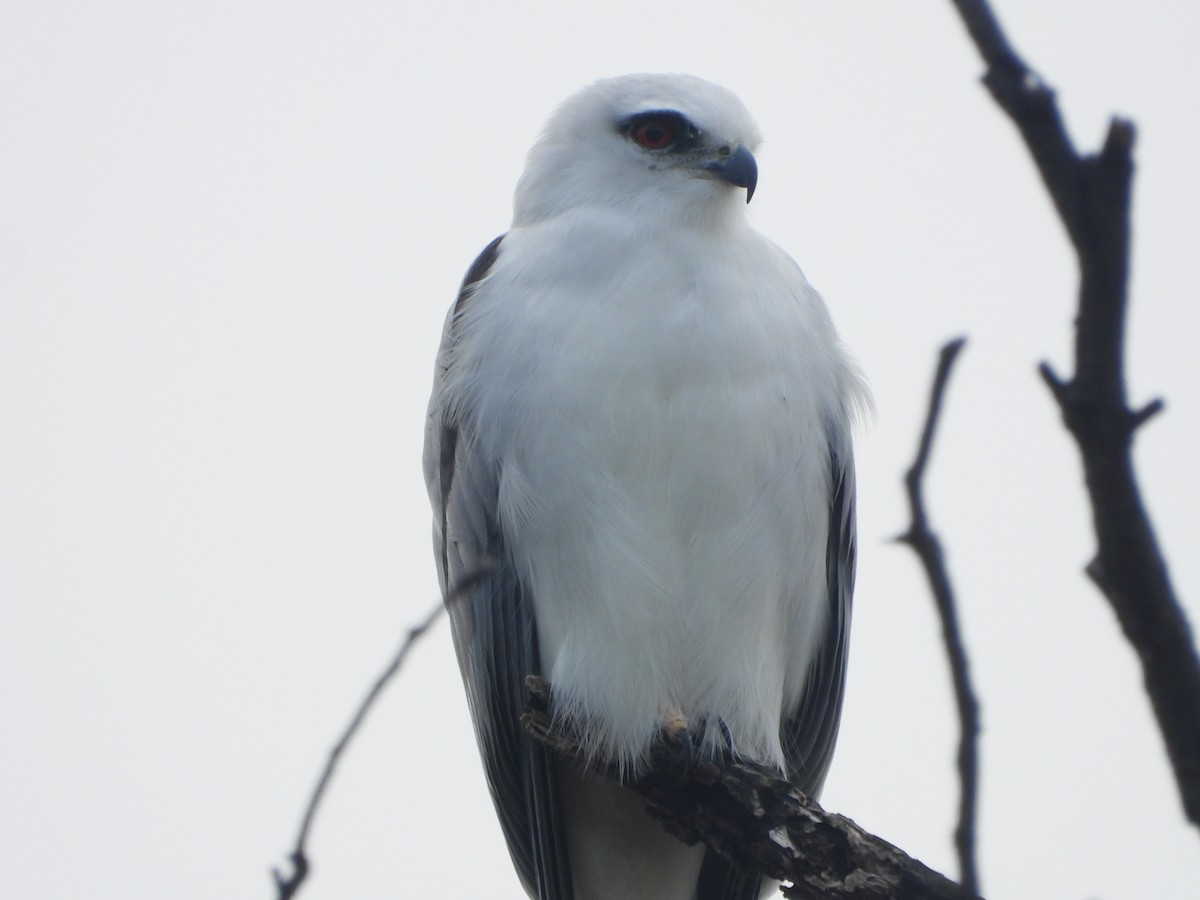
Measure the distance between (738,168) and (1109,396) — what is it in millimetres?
4014

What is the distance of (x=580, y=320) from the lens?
15.1ft

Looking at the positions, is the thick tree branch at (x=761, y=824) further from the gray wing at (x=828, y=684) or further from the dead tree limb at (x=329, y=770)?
the dead tree limb at (x=329, y=770)

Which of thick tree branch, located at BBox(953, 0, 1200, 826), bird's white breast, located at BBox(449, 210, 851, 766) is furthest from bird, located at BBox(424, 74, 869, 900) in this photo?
thick tree branch, located at BBox(953, 0, 1200, 826)

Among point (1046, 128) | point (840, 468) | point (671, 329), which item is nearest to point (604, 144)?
point (671, 329)

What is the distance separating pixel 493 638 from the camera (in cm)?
479

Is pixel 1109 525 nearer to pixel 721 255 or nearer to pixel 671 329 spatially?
pixel 671 329

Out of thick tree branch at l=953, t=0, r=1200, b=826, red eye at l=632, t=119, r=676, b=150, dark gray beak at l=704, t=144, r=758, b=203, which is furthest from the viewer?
red eye at l=632, t=119, r=676, b=150

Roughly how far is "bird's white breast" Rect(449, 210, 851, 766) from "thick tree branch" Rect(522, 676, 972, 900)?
141mm

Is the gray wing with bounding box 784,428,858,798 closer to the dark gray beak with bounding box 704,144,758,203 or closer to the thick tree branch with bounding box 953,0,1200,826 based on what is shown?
the dark gray beak with bounding box 704,144,758,203

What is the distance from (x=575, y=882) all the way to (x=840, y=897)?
1.60 meters

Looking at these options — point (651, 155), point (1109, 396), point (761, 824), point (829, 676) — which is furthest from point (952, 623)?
point (651, 155)

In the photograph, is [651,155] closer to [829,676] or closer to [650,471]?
[650,471]

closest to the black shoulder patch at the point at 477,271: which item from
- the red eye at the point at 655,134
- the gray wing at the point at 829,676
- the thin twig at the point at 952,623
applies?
the red eye at the point at 655,134

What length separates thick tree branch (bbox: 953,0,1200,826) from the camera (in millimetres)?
1188
